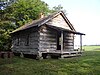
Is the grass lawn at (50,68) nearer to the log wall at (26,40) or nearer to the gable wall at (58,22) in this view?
the log wall at (26,40)

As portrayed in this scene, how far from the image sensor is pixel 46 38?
22406 millimetres

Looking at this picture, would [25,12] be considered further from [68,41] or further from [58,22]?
[68,41]

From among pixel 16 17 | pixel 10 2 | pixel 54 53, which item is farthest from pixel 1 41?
pixel 54 53

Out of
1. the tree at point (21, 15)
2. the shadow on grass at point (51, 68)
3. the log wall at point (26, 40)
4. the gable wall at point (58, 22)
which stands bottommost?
the shadow on grass at point (51, 68)

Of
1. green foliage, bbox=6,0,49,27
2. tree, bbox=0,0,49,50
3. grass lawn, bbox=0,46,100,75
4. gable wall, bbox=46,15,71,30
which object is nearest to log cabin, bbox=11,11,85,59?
gable wall, bbox=46,15,71,30

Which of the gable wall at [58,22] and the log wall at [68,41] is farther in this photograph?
the log wall at [68,41]

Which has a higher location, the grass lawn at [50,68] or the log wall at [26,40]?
the log wall at [26,40]

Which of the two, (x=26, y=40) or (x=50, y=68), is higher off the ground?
(x=26, y=40)

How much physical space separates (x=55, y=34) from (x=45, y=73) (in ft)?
39.6

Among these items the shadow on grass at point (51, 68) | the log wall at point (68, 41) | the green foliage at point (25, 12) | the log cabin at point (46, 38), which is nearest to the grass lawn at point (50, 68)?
the shadow on grass at point (51, 68)

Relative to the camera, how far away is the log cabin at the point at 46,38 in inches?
846

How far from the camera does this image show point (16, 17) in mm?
38781

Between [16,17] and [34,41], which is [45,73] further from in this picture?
[16,17]

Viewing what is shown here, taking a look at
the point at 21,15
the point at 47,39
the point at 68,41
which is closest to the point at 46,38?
the point at 47,39
